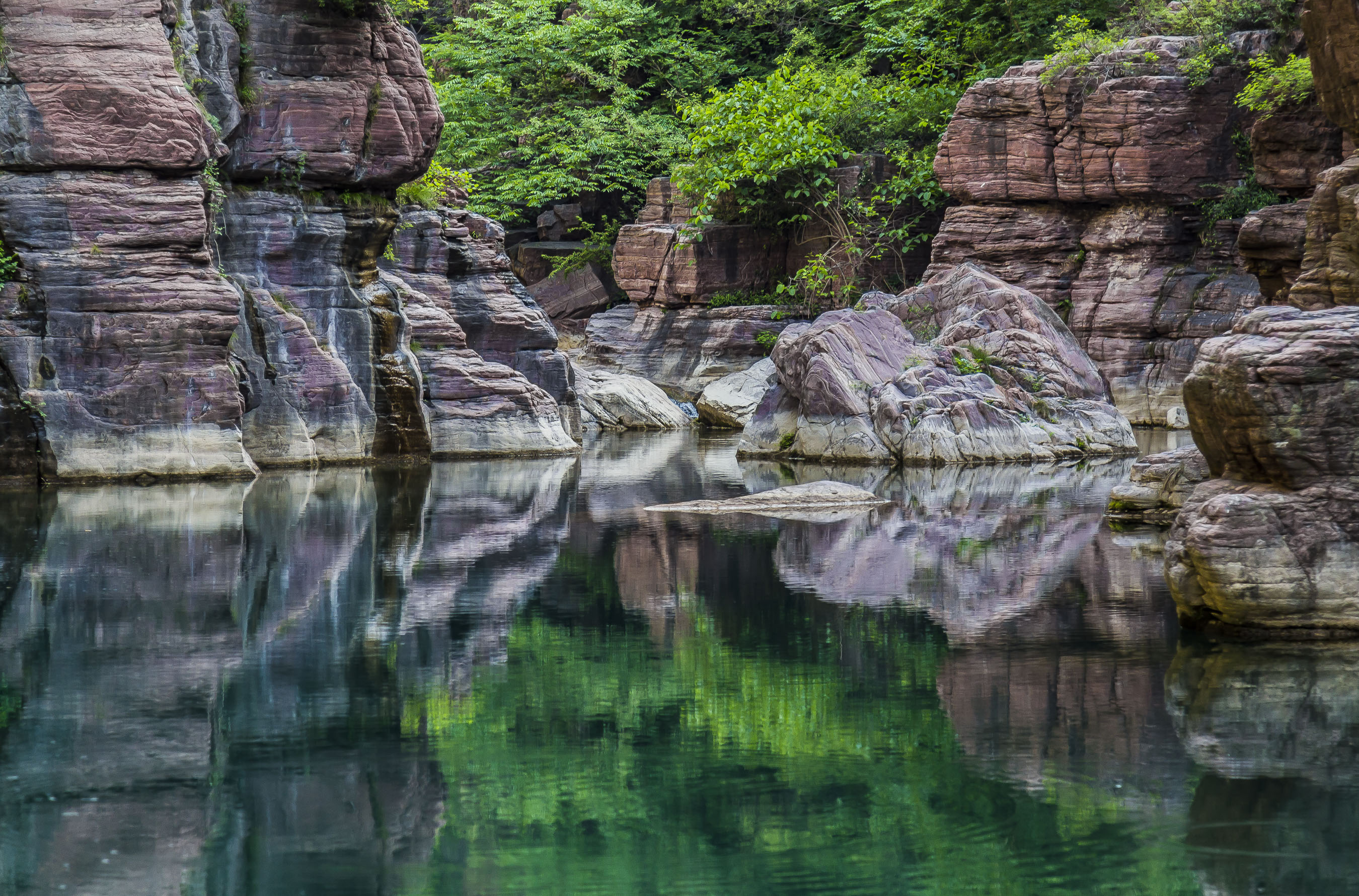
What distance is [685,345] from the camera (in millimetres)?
37750

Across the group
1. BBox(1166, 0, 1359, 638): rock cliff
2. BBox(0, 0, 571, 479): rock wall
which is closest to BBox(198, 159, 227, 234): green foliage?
BBox(0, 0, 571, 479): rock wall

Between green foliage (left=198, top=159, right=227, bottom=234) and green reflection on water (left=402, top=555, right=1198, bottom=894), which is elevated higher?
green foliage (left=198, top=159, right=227, bottom=234)

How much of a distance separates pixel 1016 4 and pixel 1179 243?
8166 mm

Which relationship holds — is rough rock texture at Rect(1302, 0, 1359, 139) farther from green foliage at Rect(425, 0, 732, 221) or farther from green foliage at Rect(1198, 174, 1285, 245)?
green foliage at Rect(425, 0, 732, 221)

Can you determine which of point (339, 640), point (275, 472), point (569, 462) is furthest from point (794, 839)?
point (569, 462)

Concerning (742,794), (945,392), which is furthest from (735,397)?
(742,794)

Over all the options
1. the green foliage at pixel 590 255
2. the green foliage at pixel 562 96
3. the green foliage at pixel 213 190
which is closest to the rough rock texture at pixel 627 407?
the green foliage at pixel 590 255

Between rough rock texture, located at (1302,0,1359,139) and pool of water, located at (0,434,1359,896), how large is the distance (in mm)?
8481

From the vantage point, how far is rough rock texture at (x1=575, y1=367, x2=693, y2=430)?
34.9m

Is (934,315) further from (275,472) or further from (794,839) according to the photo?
(794,839)

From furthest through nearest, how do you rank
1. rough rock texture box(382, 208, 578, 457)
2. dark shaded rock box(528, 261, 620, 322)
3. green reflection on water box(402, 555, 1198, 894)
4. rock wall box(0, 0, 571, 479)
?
dark shaded rock box(528, 261, 620, 322)
rough rock texture box(382, 208, 578, 457)
rock wall box(0, 0, 571, 479)
green reflection on water box(402, 555, 1198, 894)

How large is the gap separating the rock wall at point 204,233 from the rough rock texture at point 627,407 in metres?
11.2

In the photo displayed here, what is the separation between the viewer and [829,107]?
37.6 m

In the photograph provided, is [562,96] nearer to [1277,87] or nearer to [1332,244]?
[1277,87]
